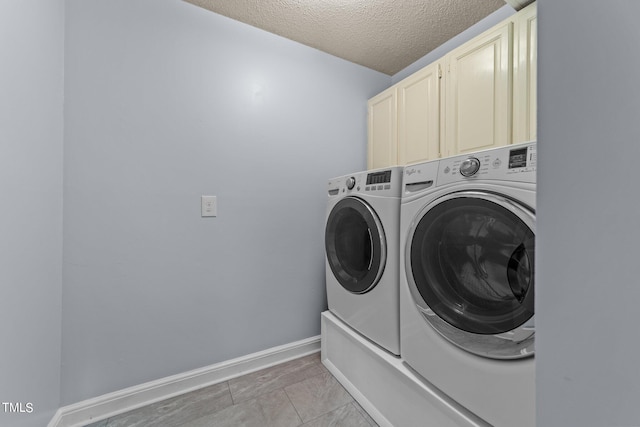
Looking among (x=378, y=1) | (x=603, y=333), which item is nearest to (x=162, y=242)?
(x=603, y=333)

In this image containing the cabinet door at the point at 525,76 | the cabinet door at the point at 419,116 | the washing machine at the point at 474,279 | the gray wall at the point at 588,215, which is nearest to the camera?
the gray wall at the point at 588,215

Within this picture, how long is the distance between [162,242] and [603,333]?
1.62 metres

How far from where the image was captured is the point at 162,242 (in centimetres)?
137

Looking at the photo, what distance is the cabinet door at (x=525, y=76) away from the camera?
1132 millimetres

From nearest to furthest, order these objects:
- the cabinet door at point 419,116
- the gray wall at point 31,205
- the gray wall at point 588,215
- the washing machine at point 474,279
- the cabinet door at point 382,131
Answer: the gray wall at point 588,215, the washing machine at point 474,279, the gray wall at point 31,205, the cabinet door at point 419,116, the cabinet door at point 382,131

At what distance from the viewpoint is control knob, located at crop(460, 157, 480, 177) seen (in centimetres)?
84

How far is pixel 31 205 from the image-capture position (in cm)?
95

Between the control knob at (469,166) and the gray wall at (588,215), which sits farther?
the control knob at (469,166)

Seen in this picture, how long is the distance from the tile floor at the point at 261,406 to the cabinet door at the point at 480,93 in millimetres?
1559

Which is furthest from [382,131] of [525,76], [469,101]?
[525,76]

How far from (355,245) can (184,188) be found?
1.05 meters

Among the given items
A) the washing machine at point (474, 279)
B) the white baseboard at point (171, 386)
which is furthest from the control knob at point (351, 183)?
the white baseboard at point (171, 386)

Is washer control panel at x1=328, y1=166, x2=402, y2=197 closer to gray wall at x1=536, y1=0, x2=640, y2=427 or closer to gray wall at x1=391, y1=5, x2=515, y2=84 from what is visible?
gray wall at x1=536, y1=0, x2=640, y2=427

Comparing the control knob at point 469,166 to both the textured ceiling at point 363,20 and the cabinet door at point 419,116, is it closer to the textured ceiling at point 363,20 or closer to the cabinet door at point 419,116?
the cabinet door at point 419,116
